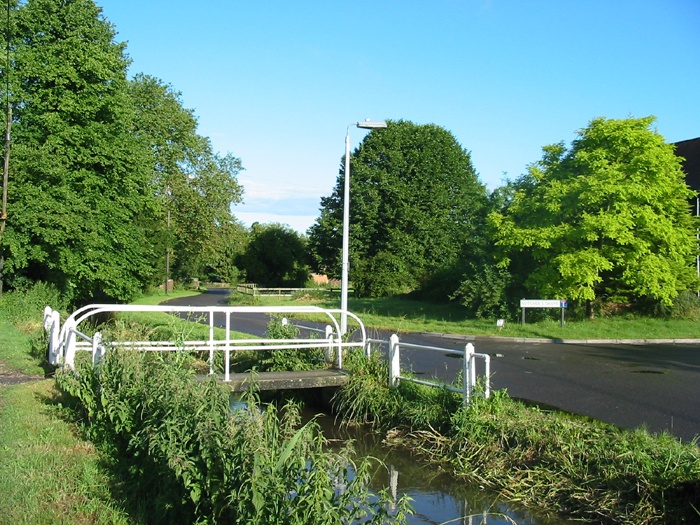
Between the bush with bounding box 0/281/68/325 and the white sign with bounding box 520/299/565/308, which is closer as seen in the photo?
the bush with bounding box 0/281/68/325

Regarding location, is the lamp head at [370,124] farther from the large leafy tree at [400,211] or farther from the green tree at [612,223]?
the large leafy tree at [400,211]

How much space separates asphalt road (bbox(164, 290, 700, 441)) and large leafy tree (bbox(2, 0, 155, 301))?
14.6 meters

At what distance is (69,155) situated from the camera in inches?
1123

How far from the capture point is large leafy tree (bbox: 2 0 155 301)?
90.3 ft

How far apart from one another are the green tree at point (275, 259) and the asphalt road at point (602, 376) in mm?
53377

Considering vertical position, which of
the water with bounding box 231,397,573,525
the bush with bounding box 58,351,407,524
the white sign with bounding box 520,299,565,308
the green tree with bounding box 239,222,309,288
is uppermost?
the green tree with bounding box 239,222,309,288

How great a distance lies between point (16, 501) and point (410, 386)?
20.3ft

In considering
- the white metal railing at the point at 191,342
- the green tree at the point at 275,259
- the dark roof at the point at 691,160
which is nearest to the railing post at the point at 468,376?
the white metal railing at the point at 191,342

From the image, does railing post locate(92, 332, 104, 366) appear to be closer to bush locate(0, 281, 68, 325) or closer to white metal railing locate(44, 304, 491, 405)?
white metal railing locate(44, 304, 491, 405)

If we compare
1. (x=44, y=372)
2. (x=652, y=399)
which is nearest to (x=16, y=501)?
(x=44, y=372)

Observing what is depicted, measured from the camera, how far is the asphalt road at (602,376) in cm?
1048

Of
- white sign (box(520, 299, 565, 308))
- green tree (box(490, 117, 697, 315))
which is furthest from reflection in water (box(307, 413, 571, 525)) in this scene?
green tree (box(490, 117, 697, 315))

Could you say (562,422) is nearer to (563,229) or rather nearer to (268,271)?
(563,229)

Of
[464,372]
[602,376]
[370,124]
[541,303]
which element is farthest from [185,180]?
[464,372]
